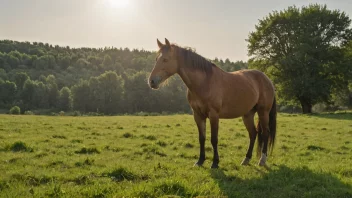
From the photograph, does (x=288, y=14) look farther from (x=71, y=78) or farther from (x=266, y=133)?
(x=71, y=78)

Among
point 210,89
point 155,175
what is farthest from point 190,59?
point 155,175

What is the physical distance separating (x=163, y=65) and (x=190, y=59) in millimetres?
809


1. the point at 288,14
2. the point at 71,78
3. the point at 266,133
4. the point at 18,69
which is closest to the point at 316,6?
the point at 288,14

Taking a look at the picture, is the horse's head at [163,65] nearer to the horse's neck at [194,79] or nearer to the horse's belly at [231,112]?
the horse's neck at [194,79]

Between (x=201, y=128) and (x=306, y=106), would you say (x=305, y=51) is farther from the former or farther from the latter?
(x=201, y=128)

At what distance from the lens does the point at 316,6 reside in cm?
3775

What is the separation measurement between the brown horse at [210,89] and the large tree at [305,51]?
91.9 ft

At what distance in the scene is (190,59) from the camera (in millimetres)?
7844

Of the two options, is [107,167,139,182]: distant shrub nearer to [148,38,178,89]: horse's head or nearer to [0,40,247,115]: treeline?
[148,38,178,89]: horse's head

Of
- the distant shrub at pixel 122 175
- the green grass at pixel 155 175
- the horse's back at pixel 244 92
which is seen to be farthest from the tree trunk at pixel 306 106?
the distant shrub at pixel 122 175

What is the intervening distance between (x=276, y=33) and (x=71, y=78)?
374 ft

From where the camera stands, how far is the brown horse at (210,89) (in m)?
7.60

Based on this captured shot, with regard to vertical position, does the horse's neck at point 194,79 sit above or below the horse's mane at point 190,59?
below

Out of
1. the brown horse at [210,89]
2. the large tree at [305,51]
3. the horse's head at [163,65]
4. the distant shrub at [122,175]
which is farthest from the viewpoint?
the large tree at [305,51]
